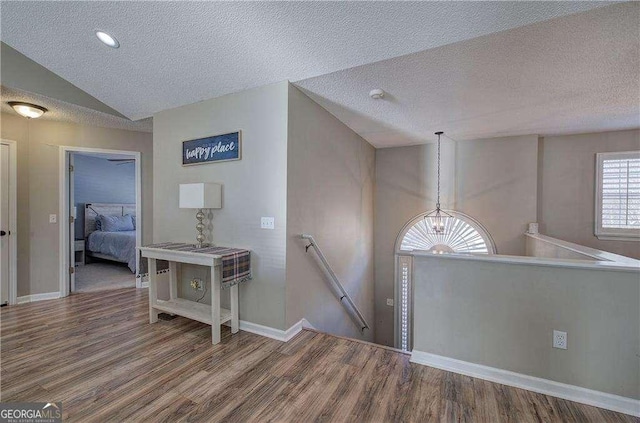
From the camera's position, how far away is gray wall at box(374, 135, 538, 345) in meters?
4.00

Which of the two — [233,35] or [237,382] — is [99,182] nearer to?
[233,35]

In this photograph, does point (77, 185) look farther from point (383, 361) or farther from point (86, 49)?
point (383, 361)

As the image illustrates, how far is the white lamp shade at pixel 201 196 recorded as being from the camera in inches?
104

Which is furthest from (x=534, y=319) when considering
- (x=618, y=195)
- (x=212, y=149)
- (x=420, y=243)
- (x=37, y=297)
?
(x=37, y=297)

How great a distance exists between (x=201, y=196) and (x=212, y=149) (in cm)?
58

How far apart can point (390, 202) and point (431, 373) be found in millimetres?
3239

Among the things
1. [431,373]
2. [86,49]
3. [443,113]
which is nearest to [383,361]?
[431,373]

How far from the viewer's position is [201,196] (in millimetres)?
2635

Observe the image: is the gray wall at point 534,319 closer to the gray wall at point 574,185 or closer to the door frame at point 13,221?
the gray wall at point 574,185

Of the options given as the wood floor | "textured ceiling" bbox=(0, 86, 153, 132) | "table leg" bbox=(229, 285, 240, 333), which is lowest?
the wood floor

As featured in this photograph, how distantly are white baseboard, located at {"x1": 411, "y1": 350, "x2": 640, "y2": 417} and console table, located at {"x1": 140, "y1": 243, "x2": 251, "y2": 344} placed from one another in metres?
1.70

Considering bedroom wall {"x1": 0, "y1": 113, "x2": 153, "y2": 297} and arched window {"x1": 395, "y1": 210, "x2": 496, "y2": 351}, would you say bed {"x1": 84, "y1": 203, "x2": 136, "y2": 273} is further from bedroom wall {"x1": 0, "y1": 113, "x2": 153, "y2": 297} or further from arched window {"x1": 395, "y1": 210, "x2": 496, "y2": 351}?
arched window {"x1": 395, "y1": 210, "x2": 496, "y2": 351}

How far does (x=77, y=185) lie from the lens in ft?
20.6

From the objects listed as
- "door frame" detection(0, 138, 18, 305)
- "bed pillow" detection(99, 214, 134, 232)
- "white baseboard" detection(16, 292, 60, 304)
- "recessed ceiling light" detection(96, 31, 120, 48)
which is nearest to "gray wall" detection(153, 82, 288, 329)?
"recessed ceiling light" detection(96, 31, 120, 48)
